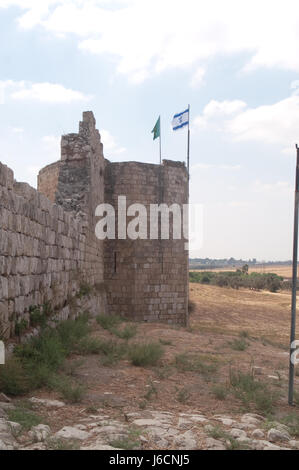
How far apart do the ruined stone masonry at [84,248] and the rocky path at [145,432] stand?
6.08 ft

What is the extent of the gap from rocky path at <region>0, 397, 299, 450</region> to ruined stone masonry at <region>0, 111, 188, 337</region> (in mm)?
1854

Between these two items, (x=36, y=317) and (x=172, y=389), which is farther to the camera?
(x=36, y=317)

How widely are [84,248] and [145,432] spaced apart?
7.21 meters

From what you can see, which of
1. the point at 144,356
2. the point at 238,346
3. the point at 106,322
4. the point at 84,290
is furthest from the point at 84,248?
A: the point at 144,356

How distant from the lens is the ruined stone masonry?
5.38 meters

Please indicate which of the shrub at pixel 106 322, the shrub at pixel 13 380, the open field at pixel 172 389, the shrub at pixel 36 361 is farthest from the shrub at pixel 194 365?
the shrub at pixel 106 322

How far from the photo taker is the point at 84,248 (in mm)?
10297

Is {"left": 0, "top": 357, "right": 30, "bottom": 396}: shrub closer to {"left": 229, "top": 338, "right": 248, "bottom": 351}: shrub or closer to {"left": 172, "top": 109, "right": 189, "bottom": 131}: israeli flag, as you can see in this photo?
{"left": 229, "top": 338, "right": 248, "bottom": 351}: shrub

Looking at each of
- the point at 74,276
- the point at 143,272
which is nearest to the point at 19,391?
the point at 74,276

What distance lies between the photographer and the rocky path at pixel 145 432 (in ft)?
9.85

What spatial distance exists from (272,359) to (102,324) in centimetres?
398

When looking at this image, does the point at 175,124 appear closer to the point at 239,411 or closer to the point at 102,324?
the point at 102,324

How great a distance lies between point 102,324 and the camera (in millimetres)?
9992

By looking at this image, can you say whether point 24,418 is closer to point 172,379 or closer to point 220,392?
point 220,392
